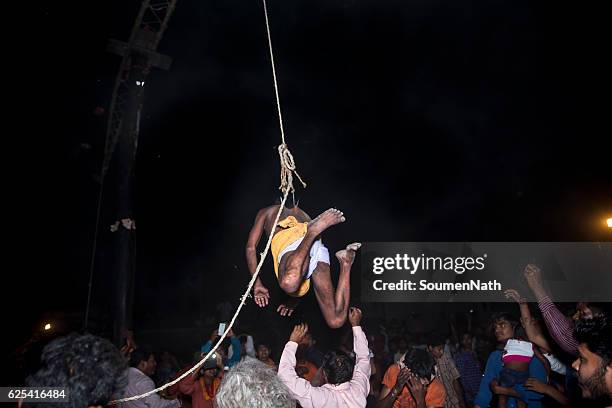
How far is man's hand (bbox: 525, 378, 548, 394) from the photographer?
3400mm

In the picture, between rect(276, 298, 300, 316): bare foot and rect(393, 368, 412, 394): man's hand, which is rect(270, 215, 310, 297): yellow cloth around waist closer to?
rect(276, 298, 300, 316): bare foot

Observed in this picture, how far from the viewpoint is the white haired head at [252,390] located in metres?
1.84

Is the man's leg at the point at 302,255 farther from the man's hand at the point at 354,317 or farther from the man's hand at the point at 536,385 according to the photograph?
the man's hand at the point at 536,385

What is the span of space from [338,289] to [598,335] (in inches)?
74.3

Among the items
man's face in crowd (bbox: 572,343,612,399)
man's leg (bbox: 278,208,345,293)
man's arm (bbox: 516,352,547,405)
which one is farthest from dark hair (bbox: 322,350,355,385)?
man's arm (bbox: 516,352,547,405)

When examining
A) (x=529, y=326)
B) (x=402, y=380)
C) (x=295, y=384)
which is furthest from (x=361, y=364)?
(x=529, y=326)

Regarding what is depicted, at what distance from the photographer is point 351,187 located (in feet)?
39.8

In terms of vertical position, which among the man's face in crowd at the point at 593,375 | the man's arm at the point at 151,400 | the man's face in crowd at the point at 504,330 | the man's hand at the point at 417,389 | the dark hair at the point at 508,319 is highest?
the dark hair at the point at 508,319

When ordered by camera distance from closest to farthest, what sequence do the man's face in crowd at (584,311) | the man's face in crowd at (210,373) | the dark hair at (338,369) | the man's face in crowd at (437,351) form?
the dark hair at (338,369), the man's face in crowd at (584,311), the man's face in crowd at (210,373), the man's face in crowd at (437,351)

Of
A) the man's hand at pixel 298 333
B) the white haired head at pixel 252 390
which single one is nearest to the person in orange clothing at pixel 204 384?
the man's hand at pixel 298 333

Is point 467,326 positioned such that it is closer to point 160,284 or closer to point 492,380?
point 492,380

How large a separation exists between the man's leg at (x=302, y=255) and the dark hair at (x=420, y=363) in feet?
2.95

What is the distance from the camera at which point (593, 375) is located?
6.90 feet

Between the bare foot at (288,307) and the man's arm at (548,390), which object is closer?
the man's arm at (548,390)
